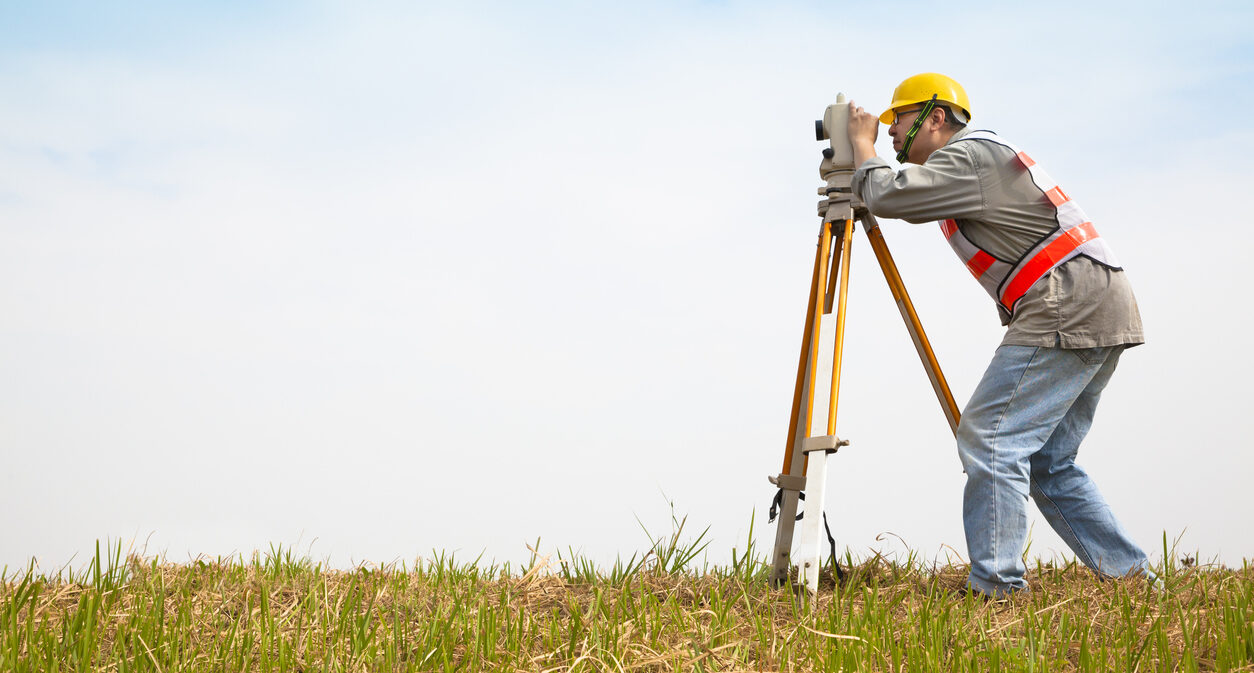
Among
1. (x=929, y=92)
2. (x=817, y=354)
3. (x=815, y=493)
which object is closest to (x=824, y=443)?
(x=815, y=493)

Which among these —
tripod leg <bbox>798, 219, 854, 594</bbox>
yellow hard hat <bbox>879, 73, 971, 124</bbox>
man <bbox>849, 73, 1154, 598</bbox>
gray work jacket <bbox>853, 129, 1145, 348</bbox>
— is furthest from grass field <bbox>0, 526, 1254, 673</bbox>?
yellow hard hat <bbox>879, 73, 971, 124</bbox>

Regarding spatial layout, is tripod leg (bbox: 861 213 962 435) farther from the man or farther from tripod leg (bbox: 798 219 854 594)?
tripod leg (bbox: 798 219 854 594)

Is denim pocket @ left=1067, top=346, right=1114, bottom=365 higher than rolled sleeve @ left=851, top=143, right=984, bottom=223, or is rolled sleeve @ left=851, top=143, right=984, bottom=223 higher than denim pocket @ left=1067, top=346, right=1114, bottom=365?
rolled sleeve @ left=851, top=143, right=984, bottom=223

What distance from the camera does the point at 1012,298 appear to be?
4594 millimetres

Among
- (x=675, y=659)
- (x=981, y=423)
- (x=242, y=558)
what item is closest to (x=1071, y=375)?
(x=981, y=423)

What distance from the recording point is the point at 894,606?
165 inches

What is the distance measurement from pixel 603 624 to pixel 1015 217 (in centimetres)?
263

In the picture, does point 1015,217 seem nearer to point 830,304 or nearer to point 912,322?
point 912,322

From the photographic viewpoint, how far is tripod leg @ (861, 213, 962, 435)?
4.73 metres

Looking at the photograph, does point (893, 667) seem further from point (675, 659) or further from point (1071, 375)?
point (1071, 375)

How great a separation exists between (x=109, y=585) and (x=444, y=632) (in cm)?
189

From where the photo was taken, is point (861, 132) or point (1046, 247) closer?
point (1046, 247)

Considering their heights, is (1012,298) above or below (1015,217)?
below

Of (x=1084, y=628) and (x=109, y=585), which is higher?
(x=109, y=585)
